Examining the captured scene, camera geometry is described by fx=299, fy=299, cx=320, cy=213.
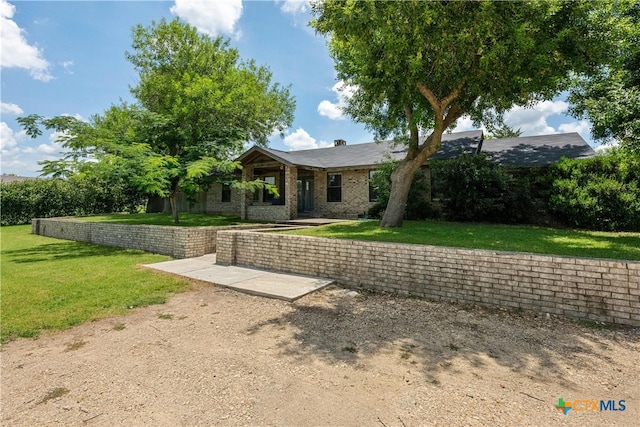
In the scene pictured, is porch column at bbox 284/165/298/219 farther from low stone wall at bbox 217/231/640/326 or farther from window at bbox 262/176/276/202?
low stone wall at bbox 217/231/640/326

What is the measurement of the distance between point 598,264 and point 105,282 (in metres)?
A: 9.32

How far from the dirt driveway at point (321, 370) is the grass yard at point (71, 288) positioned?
0.58 m

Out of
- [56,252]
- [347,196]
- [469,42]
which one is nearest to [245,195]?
[347,196]

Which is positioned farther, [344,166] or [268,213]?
[268,213]

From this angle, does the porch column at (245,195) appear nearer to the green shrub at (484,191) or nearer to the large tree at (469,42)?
the large tree at (469,42)

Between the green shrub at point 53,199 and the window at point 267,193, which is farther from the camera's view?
the green shrub at point 53,199

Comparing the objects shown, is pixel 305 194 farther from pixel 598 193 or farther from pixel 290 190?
pixel 598 193

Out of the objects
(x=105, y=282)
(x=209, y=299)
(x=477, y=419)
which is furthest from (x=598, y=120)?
(x=105, y=282)

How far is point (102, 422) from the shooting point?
8.00 feet

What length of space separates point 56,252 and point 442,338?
13.4 meters

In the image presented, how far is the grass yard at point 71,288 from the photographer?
4688 mm

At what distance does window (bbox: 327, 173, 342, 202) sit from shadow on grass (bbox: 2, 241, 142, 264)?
9.93 meters

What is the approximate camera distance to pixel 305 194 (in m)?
18.3

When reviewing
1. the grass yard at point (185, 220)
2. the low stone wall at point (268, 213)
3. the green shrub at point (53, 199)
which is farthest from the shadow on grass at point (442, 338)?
the green shrub at point (53, 199)
